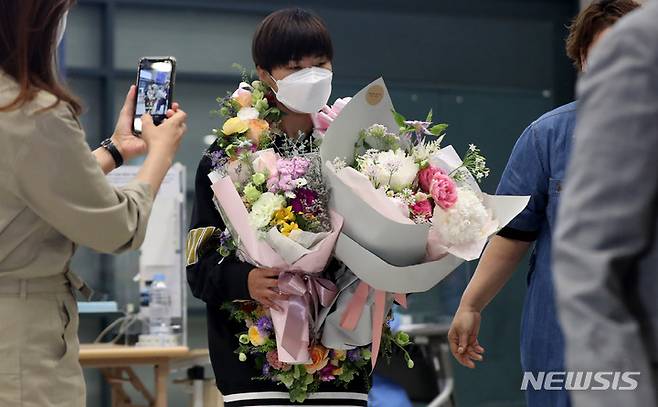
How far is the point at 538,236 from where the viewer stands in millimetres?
2709

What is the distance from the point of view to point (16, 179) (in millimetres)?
1861

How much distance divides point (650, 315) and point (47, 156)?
3.46 feet

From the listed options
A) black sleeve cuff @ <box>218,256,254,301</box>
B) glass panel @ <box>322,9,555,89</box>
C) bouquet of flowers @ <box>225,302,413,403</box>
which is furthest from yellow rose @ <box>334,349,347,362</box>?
glass panel @ <box>322,9,555,89</box>

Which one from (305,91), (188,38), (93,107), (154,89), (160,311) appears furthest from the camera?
(188,38)

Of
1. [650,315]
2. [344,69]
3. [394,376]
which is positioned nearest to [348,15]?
[344,69]

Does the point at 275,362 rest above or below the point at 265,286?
below

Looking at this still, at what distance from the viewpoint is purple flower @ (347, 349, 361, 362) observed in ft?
8.42

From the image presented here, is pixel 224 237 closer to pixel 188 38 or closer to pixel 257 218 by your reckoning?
pixel 257 218

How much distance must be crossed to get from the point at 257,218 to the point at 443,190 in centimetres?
41

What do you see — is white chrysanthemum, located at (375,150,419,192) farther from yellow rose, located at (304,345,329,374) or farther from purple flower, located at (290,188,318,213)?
yellow rose, located at (304,345,329,374)

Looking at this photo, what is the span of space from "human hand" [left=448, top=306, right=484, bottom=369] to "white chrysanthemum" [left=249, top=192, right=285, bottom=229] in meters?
0.63

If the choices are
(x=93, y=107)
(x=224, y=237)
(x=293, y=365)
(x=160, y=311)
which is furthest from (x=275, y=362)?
(x=93, y=107)

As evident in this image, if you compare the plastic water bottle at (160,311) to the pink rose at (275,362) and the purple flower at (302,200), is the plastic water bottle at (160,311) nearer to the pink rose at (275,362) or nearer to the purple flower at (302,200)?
the pink rose at (275,362)

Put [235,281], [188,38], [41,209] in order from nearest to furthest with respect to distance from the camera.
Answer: [41,209], [235,281], [188,38]
